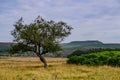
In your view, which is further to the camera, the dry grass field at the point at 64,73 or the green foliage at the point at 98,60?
the green foliage at the point at 98,60

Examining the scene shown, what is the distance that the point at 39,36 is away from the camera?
2060 inches

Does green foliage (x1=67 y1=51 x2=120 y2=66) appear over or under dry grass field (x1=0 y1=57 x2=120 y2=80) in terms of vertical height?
over

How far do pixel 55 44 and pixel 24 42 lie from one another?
5013 millimetres

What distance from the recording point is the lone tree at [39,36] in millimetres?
52219

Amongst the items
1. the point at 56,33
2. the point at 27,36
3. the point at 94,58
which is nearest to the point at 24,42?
the point at 27,36

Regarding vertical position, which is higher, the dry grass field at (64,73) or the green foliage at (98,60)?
the green foliage at (98,60)

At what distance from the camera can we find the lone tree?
171 feet

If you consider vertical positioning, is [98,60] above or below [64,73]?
above

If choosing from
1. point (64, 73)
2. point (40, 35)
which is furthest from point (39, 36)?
point (64, 73)

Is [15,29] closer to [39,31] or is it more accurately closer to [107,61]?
[39,31]

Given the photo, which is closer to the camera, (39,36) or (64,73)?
(64,73)

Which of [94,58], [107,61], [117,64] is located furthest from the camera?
[94,58]

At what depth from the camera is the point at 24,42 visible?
53.9 meters

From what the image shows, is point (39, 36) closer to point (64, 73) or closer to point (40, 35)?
point (40, 35)
